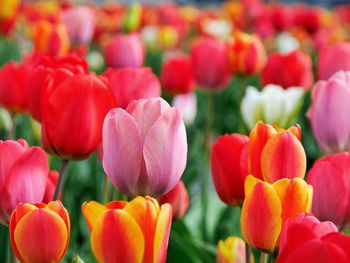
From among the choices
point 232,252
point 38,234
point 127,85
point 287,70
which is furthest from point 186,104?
point 38,234

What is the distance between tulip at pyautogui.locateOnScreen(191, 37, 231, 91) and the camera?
5.54ft

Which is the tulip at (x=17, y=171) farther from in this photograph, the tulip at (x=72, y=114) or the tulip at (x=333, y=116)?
the tulip at (x=333, y=116)

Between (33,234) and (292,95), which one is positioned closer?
(33,234)

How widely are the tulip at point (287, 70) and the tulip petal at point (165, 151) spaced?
76 cm

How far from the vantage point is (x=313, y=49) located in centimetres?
364

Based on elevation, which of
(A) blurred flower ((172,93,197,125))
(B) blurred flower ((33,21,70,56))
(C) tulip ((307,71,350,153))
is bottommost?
(A) blurred flower ((172,93,197,125))

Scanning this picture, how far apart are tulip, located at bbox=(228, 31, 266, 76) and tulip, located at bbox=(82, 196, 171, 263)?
110cm

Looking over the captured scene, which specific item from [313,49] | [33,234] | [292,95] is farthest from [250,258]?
[313,49]

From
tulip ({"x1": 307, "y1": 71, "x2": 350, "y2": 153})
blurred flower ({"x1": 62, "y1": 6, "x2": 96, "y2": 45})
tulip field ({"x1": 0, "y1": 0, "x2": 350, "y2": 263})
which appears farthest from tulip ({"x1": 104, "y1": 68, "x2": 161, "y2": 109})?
blurred flower ({"x1": 62, "y1": 6, "x2": 96, "y2": 45})

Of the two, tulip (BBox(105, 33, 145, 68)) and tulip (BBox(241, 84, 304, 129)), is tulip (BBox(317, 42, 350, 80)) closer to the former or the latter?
tulip (BBox(241, 84, 304, 129))

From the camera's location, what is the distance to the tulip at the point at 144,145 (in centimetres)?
76

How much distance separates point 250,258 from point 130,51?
3.52 feet

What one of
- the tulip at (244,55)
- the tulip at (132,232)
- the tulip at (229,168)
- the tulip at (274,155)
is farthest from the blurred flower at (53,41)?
the tulip at (132,232)

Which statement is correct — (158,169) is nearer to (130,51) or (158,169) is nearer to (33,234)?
(33,234)
